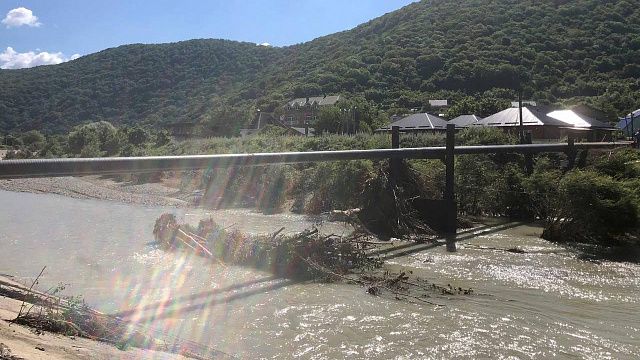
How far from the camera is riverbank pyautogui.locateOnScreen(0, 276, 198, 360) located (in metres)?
3.60

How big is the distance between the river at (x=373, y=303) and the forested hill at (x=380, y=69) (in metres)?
58.0

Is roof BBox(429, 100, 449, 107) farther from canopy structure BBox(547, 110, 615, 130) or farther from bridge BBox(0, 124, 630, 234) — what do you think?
bridge BBox(0, 124, 630, 234)

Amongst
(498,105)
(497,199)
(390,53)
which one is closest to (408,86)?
(390,53)

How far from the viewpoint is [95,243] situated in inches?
469

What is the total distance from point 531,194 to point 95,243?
39.5ft

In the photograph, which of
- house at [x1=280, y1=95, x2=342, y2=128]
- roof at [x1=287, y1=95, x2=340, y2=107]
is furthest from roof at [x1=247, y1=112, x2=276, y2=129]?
roof at [x1=287, y1=95, x2=340, y2=107]

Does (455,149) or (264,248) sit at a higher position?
(455,149)

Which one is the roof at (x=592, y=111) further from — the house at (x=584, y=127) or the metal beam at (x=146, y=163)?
the metal beam at (x=146, y=163)

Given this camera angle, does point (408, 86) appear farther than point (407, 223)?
Yes

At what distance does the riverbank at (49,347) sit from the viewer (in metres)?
3.60

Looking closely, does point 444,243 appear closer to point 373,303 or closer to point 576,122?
point 373,303

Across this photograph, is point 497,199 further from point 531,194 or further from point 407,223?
point 407,223

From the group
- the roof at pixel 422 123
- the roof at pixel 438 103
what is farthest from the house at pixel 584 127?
the roof at pixel 438 103

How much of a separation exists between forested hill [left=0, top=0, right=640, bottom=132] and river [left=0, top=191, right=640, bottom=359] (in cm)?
5797
